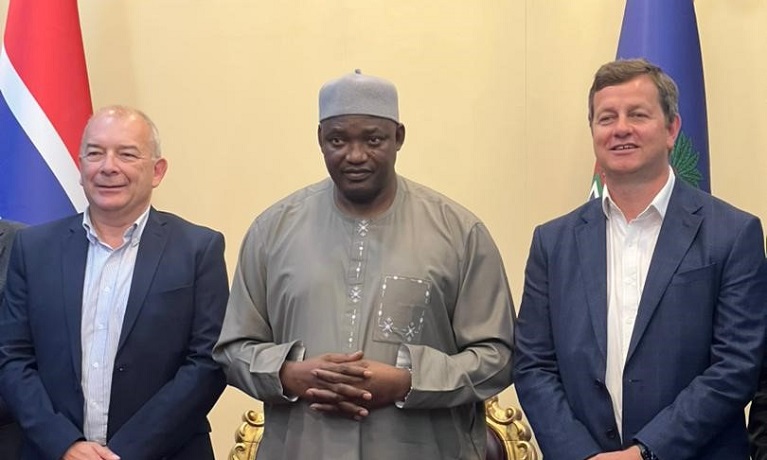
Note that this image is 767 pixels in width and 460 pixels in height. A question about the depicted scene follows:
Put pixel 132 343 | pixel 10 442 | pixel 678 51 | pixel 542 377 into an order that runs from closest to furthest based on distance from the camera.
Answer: pixel 542 377 < pixel 132 343 < pixel 10 442 < pixel 678 51

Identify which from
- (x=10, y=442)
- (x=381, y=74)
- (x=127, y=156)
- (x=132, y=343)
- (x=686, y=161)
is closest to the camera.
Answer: (x=132, y=343)

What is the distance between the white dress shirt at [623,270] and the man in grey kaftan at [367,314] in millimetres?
331

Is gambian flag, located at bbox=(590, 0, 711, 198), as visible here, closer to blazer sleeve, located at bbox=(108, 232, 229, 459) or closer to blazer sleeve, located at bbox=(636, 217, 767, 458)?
blazer sleeve, located at bbox=(636, 217, 767, 458)

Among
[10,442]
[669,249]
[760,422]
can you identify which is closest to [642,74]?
[669,249]

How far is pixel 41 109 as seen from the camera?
173 inches

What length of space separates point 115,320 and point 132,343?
0.09 metres

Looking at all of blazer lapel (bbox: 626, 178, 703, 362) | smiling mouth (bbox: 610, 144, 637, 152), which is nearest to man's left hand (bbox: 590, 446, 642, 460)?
blazer lapel (bbox: 626, 178, 703, 362)

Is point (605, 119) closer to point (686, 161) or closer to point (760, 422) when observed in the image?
point (760, 422)

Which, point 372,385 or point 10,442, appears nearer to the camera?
point 372,385

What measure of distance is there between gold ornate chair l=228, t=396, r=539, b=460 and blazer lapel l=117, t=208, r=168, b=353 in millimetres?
874

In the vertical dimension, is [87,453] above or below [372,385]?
below

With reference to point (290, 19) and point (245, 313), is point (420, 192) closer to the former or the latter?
point (245, 313)

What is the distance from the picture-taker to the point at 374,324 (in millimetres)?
3053

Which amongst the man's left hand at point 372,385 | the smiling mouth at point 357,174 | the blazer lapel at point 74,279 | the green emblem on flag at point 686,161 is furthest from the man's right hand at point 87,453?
the green emblem on flag at point 686,161
